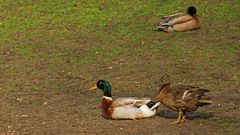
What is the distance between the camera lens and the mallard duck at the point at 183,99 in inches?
339

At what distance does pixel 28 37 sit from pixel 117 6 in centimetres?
376

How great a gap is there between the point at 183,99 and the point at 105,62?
4163 mm

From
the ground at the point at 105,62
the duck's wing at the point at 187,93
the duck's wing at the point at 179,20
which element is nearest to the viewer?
the duck's wing at the point at 187,93

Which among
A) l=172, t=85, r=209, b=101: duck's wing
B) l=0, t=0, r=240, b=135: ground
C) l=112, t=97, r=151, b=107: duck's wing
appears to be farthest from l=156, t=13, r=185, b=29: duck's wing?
l=172, t=85, r=209, b=101: duck's wing

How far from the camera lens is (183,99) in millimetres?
8609

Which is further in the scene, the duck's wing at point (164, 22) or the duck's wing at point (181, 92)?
the duck's wing at point (164, 22)

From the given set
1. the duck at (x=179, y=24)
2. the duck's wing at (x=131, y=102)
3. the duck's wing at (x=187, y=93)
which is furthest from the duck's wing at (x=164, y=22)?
the duck's wing at (x=187, y=93)

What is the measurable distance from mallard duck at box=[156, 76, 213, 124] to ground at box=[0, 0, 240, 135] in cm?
22

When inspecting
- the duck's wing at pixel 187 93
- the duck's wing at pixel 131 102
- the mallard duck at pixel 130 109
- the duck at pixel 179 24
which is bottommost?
the mallard duck at pixel 130 109

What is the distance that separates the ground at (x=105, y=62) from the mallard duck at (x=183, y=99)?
0.22 metres

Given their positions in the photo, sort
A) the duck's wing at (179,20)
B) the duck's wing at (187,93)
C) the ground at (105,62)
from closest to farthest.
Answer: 1. the duck's wing at (187,93)
2. the ground at (105,62)
3. the duck's wing at (179,20)

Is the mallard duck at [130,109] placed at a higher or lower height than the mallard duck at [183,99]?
lower

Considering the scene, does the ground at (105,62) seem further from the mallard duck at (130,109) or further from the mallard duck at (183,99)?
the mallard duck at (183,99)

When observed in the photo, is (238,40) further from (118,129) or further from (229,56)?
(118,129)
